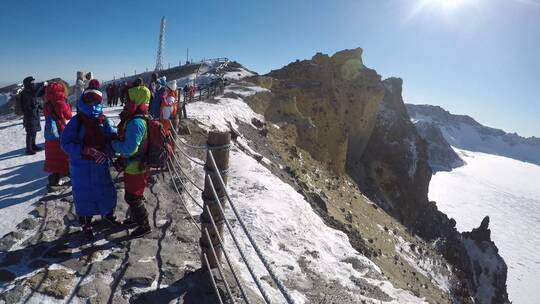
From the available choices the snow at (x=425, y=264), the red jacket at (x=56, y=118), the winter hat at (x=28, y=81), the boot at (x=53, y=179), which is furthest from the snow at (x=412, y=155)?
the boot at (x=53, y=179)

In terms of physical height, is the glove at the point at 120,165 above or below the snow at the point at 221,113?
below

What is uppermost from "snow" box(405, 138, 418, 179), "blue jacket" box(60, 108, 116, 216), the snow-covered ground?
"blue jacket" box(60, 108, 116, 216)

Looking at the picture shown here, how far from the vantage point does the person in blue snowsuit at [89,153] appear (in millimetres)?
4766

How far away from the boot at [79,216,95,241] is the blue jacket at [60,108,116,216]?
19 centimetres

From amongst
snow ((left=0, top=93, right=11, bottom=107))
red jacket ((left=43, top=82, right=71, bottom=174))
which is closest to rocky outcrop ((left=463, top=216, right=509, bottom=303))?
red jacket ((left=43, top=82, right=71, bottom=174))

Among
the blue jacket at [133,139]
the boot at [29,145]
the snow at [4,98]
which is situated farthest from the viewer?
the snow at [4,98]

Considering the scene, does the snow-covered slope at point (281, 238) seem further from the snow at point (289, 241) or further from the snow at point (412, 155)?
the snow at point (412, 155)

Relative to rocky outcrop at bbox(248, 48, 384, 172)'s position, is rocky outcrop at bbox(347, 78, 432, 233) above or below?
below

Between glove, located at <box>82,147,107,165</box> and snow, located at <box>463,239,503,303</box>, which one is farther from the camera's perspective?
snow, located at <box>463,239,503,303</box>

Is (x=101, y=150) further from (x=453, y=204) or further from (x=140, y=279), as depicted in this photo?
(x=453, y=204)

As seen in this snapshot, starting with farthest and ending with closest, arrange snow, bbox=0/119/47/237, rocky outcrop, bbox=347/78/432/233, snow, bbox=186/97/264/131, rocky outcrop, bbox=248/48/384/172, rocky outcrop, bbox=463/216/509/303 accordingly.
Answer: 1. rocky outcrop, bbox=347/78/432/233
2. rocky outcrop, bbox=463/216/509/303
3. rocky outcrop, bbox=248/48/384/172
4. snow, bbox=186/97/264/131
5. snow, bbox=0/119/47/237

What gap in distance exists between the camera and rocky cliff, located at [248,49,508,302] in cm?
2951

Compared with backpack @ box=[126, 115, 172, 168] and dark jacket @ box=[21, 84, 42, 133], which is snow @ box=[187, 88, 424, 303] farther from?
dark jacket @ box=[21, 84, 42, 133]

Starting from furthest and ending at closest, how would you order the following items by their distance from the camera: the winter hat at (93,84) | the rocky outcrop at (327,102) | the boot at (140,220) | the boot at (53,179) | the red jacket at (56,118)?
the rocky outcrop at (327,102) < the boot at (53,179) < the red jacket at (56,118) < the boot at (140,220) < the winter hat at (93,84)
